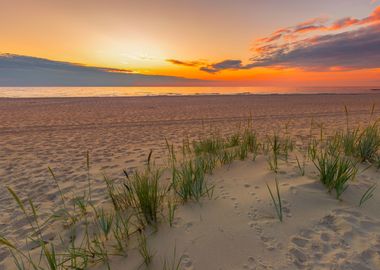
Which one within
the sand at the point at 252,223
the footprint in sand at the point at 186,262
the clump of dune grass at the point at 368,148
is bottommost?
the footprint in sand at the point at 186,262

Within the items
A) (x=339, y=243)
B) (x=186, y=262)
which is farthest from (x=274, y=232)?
(x=186, y=262)

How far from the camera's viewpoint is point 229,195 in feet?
10.5

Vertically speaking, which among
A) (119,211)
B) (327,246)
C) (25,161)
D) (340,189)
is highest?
(340,189)

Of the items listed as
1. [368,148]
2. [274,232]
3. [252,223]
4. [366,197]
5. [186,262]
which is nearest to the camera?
[186,262]

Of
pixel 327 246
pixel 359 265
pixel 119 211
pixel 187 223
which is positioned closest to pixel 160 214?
pixel 187 223

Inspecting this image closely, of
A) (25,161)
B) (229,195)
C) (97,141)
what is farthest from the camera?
(97,141)

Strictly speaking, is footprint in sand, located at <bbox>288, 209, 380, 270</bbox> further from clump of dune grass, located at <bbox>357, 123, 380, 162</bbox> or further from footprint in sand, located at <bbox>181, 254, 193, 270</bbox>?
clump of dune grass, located at <bbox>357, 123, 380, 162</bbox>

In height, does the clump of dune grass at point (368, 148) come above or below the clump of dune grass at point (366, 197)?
above

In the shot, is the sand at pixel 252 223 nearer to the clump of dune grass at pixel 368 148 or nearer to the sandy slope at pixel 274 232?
the sandy slope at pixel 274 232

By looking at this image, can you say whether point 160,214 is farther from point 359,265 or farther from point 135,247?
point 359,265

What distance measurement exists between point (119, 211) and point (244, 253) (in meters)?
1.68

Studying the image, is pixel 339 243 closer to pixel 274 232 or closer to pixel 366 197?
pixel 274 232

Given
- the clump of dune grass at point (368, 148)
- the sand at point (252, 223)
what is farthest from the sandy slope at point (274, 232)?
the clump of dune grass at point (368, 148)

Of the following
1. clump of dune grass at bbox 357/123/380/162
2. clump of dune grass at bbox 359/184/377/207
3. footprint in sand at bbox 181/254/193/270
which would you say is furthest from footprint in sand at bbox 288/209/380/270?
clump of dune grass at bbox 357/123/380/162
